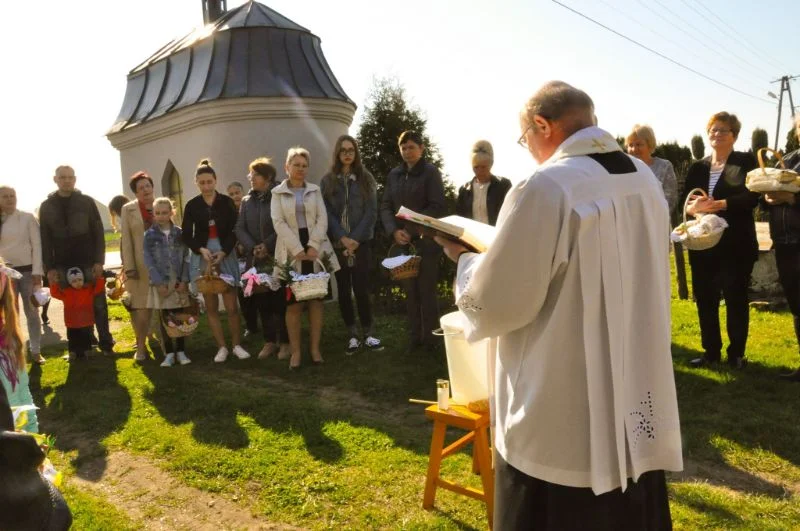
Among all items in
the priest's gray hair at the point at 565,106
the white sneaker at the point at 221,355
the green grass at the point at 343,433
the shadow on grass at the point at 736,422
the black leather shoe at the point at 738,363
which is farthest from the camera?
the white sneaker at the point at 221,355

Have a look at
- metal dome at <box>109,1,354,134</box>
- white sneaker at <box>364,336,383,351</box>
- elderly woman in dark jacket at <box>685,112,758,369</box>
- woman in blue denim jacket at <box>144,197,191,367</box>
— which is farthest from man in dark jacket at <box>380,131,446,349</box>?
metal dome at <box>109,1,354,134</box>

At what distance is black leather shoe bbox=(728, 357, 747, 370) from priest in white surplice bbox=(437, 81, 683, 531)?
13.3 feet

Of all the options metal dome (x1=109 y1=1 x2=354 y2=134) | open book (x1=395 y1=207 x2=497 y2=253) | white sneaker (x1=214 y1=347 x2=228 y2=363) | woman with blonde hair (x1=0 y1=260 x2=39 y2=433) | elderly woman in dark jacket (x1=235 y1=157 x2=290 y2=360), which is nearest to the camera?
woman with blonde hair (x1=0 y1=260 x2=39 y2=433)

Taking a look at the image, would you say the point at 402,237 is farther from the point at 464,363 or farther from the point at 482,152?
the point at 464,363

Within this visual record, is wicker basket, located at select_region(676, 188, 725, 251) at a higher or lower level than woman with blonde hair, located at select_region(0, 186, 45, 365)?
lower

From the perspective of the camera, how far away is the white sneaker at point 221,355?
7398mm

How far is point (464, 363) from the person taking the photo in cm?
340

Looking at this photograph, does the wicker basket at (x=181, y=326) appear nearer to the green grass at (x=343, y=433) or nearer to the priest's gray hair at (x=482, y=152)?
the green grass at (x=343, y=433)

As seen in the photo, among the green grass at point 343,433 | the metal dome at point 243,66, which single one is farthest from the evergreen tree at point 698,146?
the green grass at point 343,433

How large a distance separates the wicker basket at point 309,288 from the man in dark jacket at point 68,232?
10.1 ft

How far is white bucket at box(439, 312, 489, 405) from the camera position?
3.32 meters

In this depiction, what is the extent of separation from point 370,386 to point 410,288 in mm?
1453

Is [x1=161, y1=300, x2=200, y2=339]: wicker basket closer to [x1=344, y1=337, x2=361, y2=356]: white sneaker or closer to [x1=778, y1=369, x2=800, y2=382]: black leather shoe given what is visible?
[x1=344, y1=337, x2=361, y2=356]: white sneaker

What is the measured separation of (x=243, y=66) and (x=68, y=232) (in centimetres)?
587
